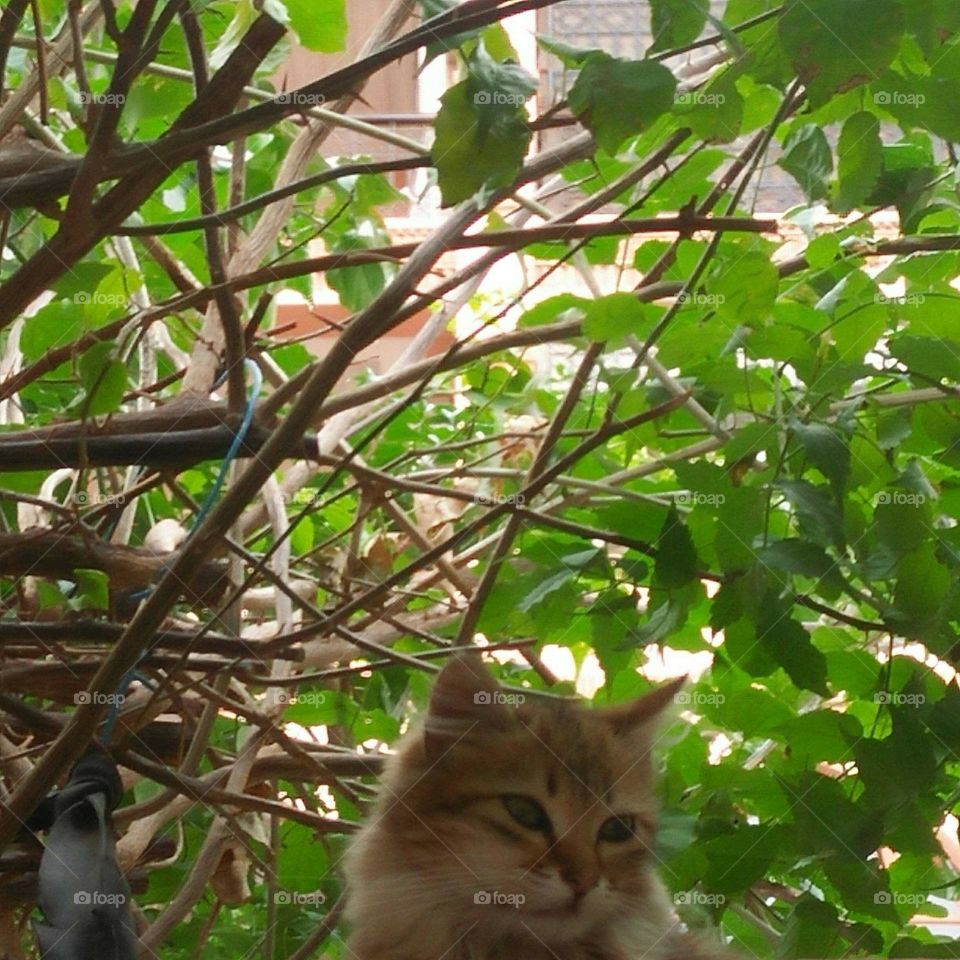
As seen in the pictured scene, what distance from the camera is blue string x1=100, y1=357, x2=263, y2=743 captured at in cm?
91

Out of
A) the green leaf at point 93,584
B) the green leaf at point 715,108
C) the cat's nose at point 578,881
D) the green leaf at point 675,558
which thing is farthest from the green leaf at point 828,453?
the green leaf at point 93,584

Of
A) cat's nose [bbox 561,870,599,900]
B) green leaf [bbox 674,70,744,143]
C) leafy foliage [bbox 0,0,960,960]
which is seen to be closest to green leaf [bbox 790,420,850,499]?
leafy foliage [bbox 0,0,960,960]

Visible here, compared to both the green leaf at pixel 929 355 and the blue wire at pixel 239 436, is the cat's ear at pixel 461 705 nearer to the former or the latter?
the blue wire at pixel 239 436

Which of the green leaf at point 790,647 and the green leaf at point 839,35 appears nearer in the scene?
the green leaf at point 839,35

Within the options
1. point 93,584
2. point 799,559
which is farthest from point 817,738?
point 93,584

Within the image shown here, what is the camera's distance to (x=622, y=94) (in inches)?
28.8

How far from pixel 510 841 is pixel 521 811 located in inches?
1.0

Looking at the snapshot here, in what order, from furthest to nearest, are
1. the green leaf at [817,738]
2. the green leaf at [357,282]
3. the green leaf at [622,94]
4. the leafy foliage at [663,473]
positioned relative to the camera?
1. the green leaf at [357,282]
2. the green leaf at [817,738]
3. the leafy foliage at [663,473]
4. the green leaf at [622,94]

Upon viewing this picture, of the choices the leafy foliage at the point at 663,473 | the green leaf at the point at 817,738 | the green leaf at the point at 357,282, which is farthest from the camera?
the green leaf at the point at 357,282

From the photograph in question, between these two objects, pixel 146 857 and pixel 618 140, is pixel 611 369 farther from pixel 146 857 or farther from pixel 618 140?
pixel 146 857

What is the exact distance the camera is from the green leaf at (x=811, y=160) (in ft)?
2.97

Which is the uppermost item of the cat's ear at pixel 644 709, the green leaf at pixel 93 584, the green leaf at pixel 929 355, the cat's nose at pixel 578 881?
the green leaf at pixel 929 355

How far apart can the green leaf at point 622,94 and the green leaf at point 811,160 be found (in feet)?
0.69

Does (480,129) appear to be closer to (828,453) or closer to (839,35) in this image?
(839,35)
